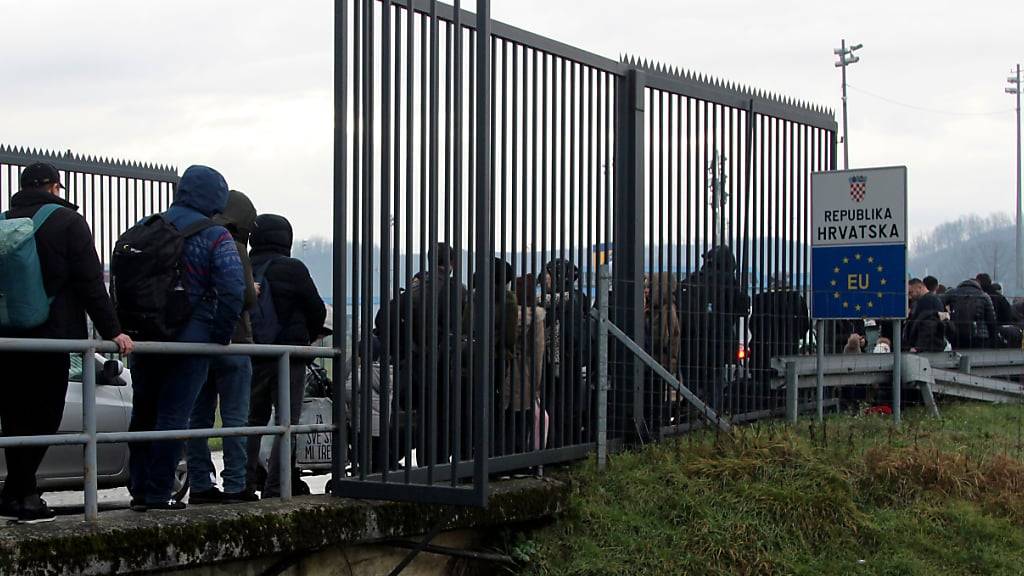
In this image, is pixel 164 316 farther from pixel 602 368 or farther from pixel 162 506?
pixel 602 368

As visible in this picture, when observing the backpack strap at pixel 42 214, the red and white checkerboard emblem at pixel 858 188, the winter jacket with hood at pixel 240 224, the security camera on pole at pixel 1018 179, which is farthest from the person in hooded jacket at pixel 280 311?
the security camera on pole at pixel 1018 179

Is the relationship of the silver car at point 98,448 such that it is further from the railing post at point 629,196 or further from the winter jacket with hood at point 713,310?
the winter jacket with hood at point 713,310

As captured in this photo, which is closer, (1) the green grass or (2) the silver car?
(1) the green grass

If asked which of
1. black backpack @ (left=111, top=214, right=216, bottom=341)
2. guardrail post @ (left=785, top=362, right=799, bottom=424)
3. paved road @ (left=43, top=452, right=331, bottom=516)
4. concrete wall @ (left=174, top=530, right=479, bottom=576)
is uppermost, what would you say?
black backpack @ (left=111, top=214, right=216, bottom=341)

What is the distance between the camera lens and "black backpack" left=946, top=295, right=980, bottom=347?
1473 centimetres

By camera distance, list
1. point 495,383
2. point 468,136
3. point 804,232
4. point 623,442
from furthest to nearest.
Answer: point 804,232, point 623,442, point 495,383, point 468,136

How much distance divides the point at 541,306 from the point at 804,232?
12.9 ft

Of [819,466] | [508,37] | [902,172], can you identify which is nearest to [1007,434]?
[902,172]

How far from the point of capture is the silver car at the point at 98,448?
9.19m

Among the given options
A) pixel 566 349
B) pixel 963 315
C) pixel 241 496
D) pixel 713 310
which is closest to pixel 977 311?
pixel 963 315

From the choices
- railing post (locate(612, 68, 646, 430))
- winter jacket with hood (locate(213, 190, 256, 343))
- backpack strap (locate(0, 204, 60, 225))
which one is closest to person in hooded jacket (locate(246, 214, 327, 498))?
winter jacket with hood (locate(213, 190, 256, 343))

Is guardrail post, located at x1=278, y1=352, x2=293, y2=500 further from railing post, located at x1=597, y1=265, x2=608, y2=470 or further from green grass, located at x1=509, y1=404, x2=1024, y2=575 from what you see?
railing post, located at x1=597, y1=265, x2=608, y2=470

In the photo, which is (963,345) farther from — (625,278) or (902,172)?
(625,278)

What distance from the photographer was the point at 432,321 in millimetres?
7688
